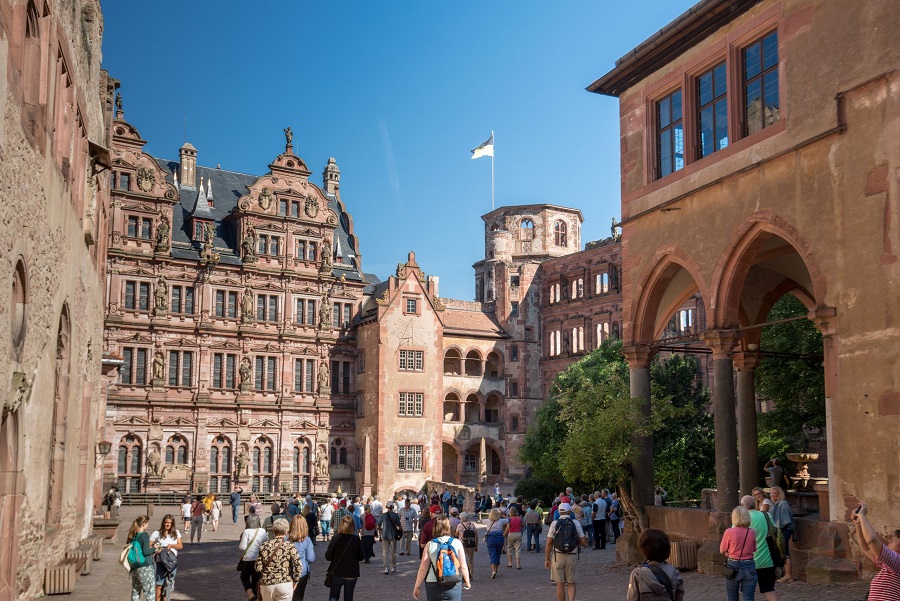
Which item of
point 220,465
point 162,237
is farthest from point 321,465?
point 162,237

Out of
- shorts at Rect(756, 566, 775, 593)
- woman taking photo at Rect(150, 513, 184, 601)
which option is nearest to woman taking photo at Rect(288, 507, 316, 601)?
woman taking photo at Rect(150, 513, 184, 601)

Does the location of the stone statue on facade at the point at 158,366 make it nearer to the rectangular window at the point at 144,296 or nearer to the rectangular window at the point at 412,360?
the rectangular window at the point at 144,296

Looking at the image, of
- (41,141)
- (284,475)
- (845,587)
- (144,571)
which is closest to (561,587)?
(845,587)

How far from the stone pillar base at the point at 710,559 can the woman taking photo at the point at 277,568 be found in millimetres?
9681

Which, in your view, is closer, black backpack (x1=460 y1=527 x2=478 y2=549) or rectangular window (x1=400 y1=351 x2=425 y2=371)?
black backpack (x1=460 y1=527 x2=478 y2=549)

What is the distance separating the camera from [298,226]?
51.9 m

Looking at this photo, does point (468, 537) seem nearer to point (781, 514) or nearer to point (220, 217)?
point (781, 514)

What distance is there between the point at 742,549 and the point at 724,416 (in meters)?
7.20

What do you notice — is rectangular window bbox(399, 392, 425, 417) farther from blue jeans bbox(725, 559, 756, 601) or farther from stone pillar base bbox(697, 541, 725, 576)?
blue jeans bbox(725, 559, 756, 601)

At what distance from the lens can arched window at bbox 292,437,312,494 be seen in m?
50.3

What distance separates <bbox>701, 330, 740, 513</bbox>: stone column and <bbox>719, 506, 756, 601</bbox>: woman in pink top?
6692 mm

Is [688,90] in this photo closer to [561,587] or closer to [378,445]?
[561,587]

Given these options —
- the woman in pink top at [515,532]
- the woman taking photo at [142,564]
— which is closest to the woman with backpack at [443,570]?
the woman taking photo at [142,564]

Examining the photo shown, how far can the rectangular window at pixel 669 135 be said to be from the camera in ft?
66.7
